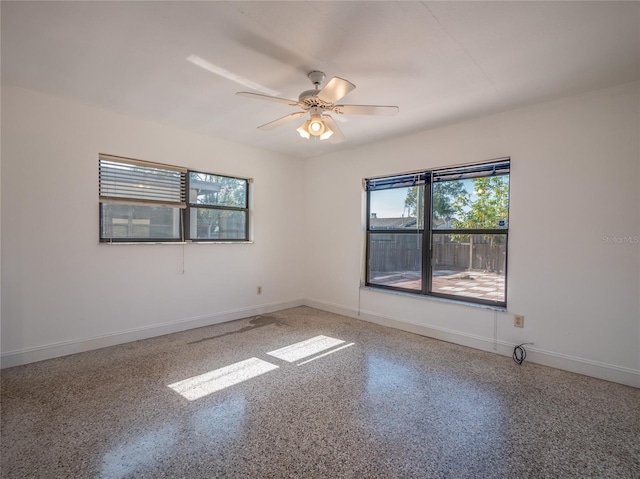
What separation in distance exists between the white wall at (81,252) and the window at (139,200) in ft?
0.34

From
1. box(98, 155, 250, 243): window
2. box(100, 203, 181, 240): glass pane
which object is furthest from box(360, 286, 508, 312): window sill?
box(100, 203, 181, 240): glass pane

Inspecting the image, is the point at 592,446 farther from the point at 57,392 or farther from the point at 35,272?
the point at 35,272

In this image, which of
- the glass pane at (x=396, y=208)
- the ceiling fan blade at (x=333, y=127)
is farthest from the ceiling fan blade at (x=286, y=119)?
the glass pane at (x=396, y=208)

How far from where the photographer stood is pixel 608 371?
2520 millimetres

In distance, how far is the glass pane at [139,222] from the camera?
320 centimetres

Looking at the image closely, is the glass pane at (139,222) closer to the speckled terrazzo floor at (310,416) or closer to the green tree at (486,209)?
the speckled terrazzo floor at (310,416)

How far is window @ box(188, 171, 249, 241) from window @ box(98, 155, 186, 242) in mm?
173

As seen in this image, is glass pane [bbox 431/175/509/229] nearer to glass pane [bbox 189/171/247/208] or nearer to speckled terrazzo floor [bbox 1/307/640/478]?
speckled terrazzo floor [bbox 1/307/640/478]

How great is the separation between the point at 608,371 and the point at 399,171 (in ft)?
8.97

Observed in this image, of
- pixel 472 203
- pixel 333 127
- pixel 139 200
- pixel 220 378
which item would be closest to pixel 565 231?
pixel 472 203

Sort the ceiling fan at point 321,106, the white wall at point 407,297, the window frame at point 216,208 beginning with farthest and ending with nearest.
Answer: the window frame at point 216,208 < the white wall at point 407,297 < the ceiling fan at point 321,106

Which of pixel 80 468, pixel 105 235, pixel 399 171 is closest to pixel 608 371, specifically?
pixel 399 171

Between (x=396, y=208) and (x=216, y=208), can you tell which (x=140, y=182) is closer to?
(x=216, y=208)

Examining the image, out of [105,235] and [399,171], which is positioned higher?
[399,171]
